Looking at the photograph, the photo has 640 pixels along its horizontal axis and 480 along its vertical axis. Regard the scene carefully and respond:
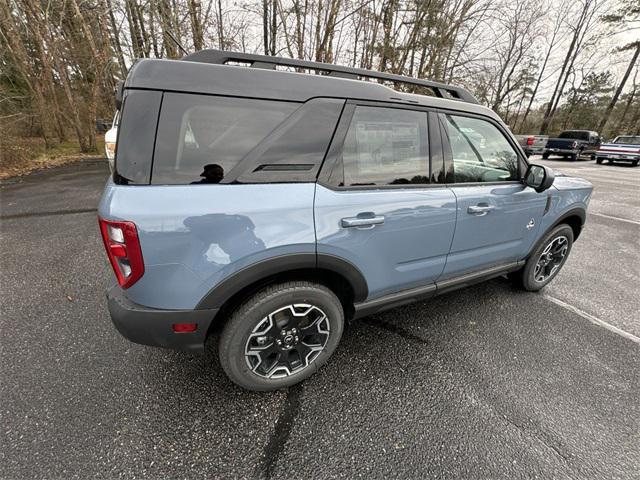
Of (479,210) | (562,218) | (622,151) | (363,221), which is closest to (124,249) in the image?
(363,221)

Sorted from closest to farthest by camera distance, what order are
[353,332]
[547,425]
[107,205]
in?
[107,205], [547,425], [353,332]

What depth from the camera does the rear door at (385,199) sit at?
5.54 feet

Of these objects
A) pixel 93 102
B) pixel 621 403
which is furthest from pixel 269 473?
pixel 93 102

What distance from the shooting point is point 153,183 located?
1.35 meters

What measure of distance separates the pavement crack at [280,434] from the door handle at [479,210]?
5.89 feet

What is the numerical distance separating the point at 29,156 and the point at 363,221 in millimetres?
12823

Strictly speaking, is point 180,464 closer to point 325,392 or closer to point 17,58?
point 325,392

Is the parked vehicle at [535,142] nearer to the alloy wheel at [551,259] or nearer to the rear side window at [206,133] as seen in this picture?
the alloy wheel at [551,259]

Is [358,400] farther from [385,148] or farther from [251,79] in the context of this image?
[251,79]

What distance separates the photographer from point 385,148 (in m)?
1.90

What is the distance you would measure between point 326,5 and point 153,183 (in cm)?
1499

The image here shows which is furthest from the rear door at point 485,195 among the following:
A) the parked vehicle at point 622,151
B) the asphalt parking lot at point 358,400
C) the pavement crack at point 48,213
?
the parked vehicle at point 622,151

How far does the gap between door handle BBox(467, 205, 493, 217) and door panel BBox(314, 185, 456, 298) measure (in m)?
0.18

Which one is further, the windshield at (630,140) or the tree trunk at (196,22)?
the windshield at (630,140)
